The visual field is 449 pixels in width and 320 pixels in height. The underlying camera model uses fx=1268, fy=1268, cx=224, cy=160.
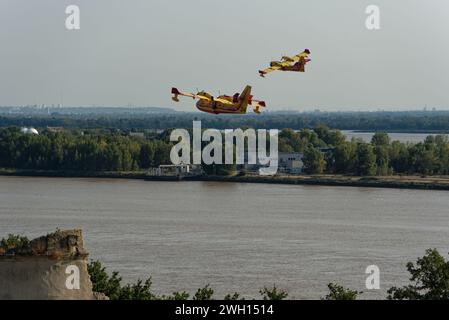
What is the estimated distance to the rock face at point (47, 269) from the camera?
246 inches

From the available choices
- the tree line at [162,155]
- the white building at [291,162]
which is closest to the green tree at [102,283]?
the tree line at [162,155]

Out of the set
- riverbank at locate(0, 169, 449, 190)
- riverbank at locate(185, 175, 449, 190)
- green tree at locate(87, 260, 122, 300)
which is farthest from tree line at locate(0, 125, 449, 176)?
green tree at locate(87, 260, 122, 300)

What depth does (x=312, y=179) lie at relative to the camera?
34.3 metres

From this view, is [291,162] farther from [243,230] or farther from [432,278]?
[432,278]

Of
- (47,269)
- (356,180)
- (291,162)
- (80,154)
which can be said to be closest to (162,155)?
(80,154)

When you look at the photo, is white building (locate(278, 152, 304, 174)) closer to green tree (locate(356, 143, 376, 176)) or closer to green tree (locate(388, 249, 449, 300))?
green tree (locate(356, 143, 376, 176))

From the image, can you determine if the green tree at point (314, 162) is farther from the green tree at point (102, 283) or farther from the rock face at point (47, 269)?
the rock face at point (47, 269)

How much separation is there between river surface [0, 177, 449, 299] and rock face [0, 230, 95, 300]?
6199 millimetres

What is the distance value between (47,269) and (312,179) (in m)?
28.2

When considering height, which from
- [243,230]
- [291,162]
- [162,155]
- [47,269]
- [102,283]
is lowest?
[243,230]

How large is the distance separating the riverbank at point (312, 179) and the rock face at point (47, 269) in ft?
85.8

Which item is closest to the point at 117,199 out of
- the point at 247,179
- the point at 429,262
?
the point at 247,179
